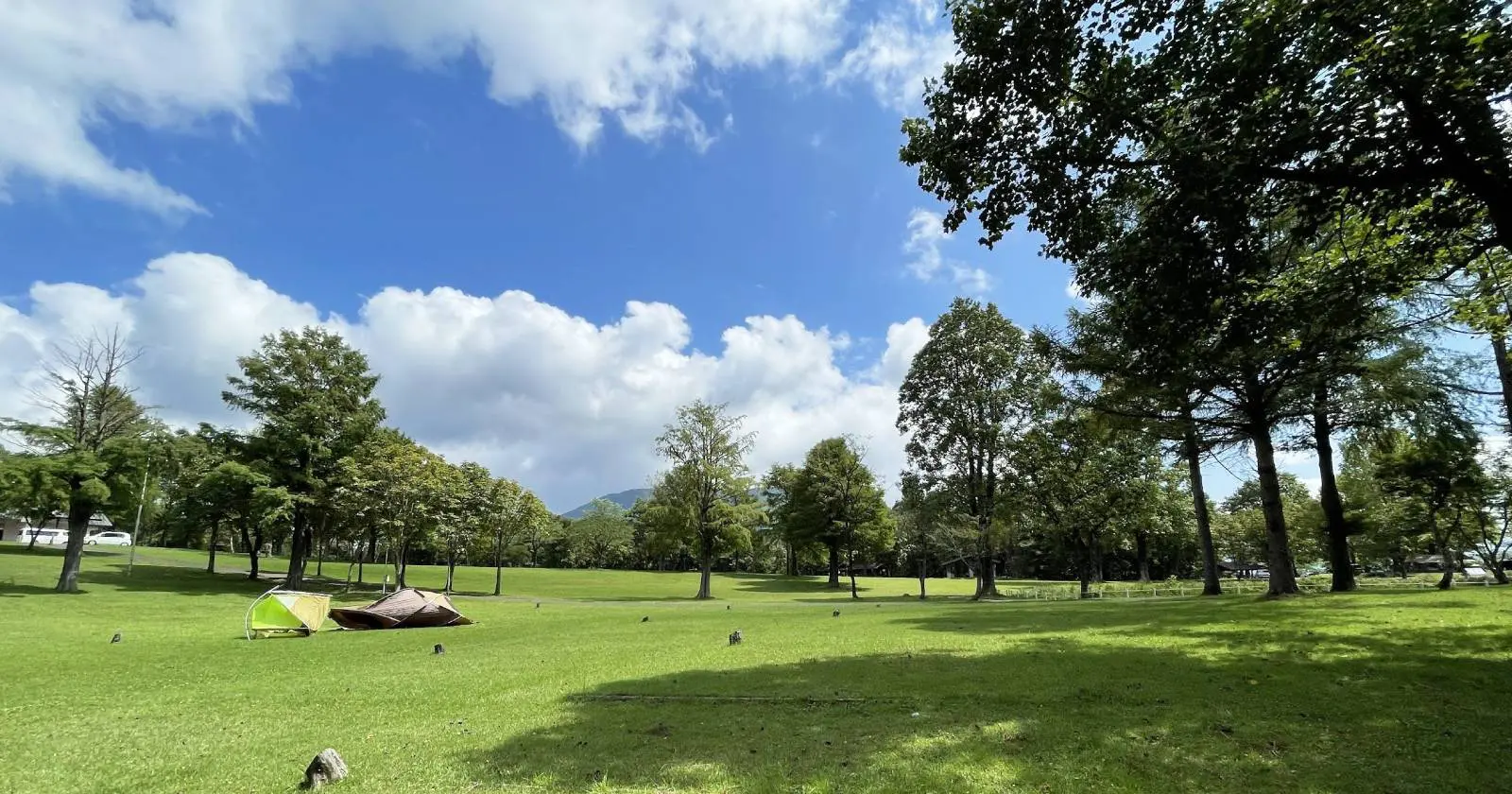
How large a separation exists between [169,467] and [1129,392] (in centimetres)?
5113

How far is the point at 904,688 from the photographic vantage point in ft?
31.5

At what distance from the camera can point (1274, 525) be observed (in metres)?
22.2

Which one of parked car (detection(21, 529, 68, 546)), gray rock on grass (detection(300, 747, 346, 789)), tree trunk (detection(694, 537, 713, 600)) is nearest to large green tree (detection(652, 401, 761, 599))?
tree trunk (detection(694, 537, 713, 600))

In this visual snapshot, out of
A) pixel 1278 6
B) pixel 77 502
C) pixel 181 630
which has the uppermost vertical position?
pixel 1278 6

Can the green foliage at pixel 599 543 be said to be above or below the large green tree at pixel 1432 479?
below

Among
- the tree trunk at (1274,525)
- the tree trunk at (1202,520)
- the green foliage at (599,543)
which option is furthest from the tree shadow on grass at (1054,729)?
the green foliage at (599,543)

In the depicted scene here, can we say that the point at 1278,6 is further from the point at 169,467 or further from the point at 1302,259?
the point at 169,467

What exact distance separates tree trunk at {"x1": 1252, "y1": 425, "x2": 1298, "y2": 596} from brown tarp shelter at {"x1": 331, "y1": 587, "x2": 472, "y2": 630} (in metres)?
27.5

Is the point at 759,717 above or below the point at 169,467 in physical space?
below

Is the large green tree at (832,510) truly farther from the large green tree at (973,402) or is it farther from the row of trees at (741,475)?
the large green tree at (973,402)

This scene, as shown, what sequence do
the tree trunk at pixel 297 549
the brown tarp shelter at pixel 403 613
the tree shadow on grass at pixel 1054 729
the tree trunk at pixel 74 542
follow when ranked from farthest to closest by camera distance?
the tree trunk at pixel 297 549
the tree trunk at pixel 74 542
the brown tarp shelter at pixel 403 613
the tree shadow on grass at pixel 1054 729

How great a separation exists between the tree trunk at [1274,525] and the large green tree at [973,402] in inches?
549

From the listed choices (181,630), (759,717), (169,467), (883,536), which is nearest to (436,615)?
(181,630)

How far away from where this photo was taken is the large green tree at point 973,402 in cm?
3747
